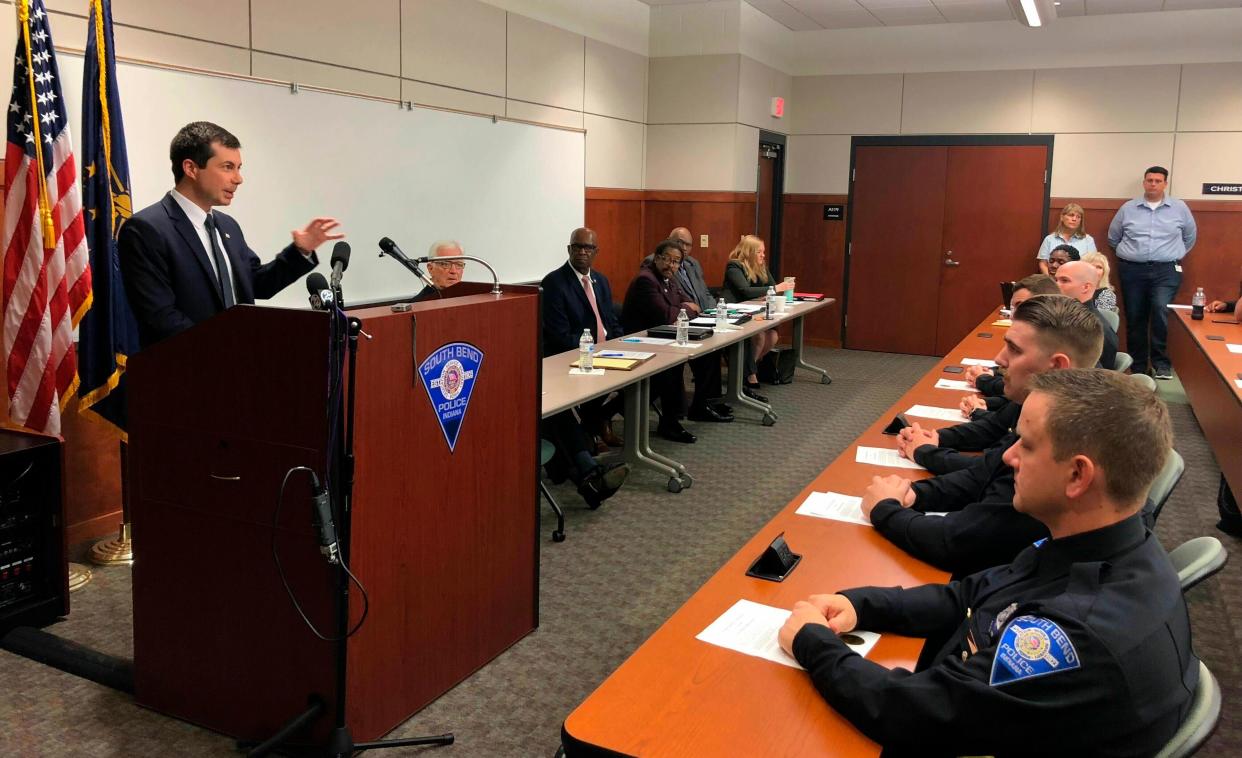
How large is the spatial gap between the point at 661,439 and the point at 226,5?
347cm

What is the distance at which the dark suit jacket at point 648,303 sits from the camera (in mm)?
6477

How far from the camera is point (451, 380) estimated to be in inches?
104

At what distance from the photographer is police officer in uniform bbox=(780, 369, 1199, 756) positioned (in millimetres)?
1316

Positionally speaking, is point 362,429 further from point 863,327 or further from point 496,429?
point 863,327

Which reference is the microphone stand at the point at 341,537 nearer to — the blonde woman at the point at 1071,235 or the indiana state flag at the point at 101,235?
the indiana state flag at the point at 101,235

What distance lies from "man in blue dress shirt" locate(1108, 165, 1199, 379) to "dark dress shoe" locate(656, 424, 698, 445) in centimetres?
472

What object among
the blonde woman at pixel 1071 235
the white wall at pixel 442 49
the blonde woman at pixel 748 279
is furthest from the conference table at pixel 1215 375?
the white wall at pixel 442 49

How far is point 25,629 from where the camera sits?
3.25 m

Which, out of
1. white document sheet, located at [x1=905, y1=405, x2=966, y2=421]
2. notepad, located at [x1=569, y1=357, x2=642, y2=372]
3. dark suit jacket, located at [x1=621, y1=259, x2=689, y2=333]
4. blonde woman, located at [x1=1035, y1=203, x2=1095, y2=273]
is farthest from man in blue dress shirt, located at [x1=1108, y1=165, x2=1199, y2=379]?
notepad, located at [x1=569, y1=357, x2=642, y2=372]

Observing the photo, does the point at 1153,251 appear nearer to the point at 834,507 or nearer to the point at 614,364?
the point at 614,364

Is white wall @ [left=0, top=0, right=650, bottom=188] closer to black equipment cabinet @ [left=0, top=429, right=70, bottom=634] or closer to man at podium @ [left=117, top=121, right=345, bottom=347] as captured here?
man at podium @ [left=117, top=121, right=345, bottom=347]

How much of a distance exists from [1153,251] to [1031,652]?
26.9 ft

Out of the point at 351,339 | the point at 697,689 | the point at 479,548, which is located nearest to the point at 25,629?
the point at 479,548

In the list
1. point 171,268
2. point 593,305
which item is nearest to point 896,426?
point 171,268
